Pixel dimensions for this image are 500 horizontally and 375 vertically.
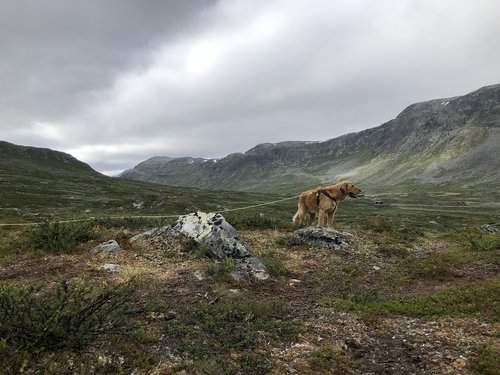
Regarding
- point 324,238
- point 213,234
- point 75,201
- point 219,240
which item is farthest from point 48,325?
point 75,201

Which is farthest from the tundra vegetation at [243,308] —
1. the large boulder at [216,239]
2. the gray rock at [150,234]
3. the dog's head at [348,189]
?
the dog's head at [348,189]

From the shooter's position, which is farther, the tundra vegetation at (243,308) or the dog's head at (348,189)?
the dog's head at (348,189)

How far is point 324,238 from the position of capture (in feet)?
52.9

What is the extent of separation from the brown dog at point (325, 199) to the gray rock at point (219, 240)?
573 cm

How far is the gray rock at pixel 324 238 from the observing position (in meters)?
15.9

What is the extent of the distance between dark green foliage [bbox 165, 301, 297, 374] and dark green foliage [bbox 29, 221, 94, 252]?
25.2ft

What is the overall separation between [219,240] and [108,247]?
406cm

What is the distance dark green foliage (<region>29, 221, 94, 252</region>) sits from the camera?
→ 13727 millimetres

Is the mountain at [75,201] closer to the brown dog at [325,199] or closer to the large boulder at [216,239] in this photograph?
the large boulder at [216,239]

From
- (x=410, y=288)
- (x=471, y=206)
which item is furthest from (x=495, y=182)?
(x=410, y=288)

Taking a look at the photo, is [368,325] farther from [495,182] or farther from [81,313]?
[495,182]

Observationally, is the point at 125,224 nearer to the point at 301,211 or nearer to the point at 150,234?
the point at 150,234

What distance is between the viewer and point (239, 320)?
8344 mm

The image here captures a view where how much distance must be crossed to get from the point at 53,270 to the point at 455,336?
10883 mm
